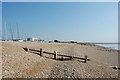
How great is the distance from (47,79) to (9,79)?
2055 millimetres

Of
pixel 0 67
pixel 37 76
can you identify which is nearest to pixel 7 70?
pixel 0 67

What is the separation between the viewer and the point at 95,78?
26.2 ft

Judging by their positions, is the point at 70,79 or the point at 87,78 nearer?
the point at 70,79

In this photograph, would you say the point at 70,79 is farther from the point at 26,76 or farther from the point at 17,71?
the point at 17,71

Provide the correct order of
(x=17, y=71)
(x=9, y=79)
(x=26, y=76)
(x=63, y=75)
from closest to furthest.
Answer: (x=9, y=79) < (x=26, y=76) < (x=17, y=71) < (x=63, y=75)

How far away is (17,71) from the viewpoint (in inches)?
281

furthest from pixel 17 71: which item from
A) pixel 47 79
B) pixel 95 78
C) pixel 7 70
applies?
pixel 95 78

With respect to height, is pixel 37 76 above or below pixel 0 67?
below

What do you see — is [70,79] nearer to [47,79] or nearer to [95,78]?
[47,79]

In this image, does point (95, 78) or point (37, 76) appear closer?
point (37, 76)

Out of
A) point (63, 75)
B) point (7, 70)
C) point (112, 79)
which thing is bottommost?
point (112, 79)


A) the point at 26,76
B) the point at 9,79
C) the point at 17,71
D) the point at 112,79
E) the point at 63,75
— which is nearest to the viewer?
the point at 9,79

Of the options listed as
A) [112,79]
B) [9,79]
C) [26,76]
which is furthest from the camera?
[112,79]

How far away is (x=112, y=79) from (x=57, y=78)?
4.14 metres
